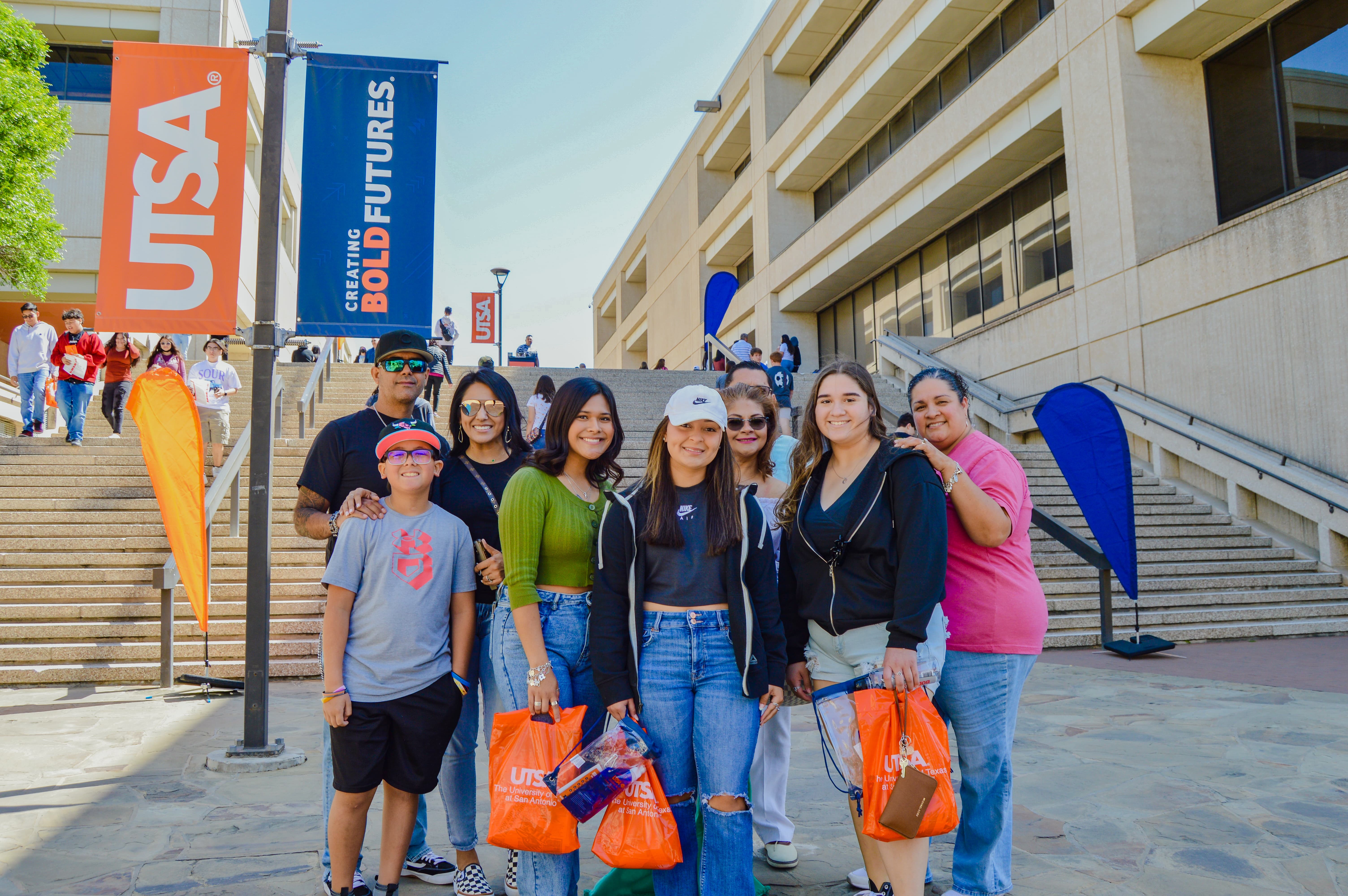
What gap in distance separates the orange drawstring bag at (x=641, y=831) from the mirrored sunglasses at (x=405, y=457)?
4.33 ft

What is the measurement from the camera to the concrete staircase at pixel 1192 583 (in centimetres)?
906

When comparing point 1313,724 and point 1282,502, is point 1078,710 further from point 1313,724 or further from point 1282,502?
point 1282,502

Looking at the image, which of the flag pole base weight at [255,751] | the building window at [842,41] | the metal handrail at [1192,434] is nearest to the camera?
the flag pole base weight at [255,751]

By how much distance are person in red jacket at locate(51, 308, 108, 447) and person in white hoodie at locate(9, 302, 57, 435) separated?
0.49 meters

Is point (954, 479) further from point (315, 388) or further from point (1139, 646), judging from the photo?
point (315, 388)

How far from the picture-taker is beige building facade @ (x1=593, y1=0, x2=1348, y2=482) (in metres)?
11.9

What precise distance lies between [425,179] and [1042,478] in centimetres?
967

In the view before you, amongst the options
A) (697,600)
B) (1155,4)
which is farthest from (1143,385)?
(697,600)

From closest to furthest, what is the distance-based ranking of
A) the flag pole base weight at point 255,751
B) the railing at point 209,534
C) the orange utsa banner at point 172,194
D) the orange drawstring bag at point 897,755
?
1. the orange drawstring bag at point 897,755
2. the flag pole base weight at point 255,751
3. the orange utsa banner at point 172,194
4. the railing at point 209,534

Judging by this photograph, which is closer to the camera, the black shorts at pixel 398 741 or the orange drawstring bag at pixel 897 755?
the orange drawstring bag at pixel 897 755

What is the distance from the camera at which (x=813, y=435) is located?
127 inches

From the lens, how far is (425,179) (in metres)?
6.01

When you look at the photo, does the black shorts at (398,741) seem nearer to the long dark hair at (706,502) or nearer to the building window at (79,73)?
the long dark hair at (706,502)

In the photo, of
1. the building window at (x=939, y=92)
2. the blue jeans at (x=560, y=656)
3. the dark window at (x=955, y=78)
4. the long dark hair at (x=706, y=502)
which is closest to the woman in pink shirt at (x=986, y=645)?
the long dark hair at (x=706, y=502)
